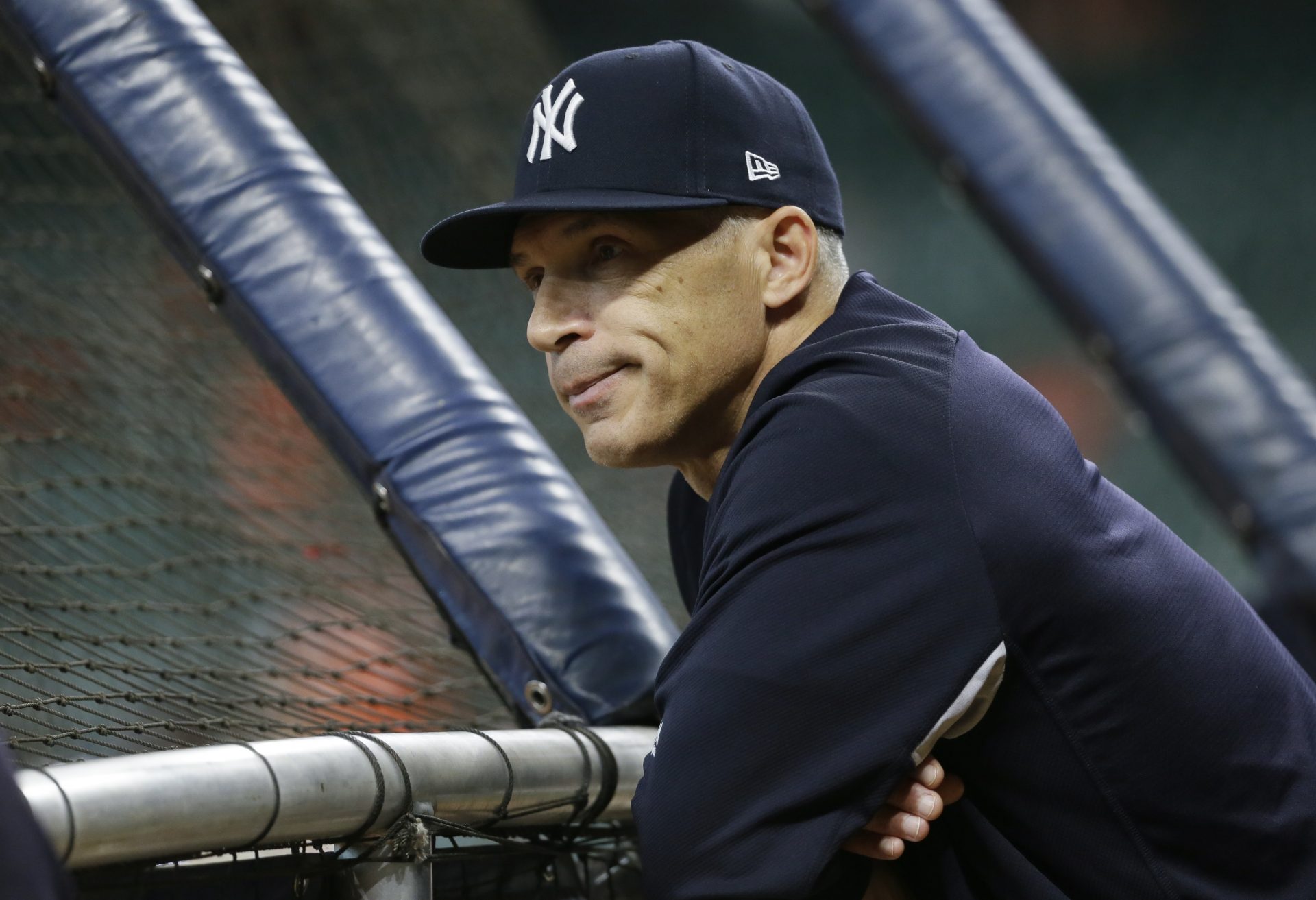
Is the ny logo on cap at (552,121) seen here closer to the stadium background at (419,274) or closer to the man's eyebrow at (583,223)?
the man's eyebrow at (583,223)

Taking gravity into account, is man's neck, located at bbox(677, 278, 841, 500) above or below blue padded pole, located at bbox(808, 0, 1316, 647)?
above

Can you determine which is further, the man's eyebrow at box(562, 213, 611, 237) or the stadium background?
the stadium background

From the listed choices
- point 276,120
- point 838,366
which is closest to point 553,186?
point 838,366

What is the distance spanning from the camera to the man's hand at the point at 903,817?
0.85 meters

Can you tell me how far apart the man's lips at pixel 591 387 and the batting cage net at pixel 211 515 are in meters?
0.33

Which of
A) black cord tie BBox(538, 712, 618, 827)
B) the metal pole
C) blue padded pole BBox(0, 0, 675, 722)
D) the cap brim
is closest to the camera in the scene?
the metal pole

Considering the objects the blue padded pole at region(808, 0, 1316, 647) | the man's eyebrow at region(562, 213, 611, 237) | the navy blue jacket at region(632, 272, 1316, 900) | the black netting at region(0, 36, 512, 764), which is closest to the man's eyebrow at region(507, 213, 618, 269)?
the man's eyebrow at region(562, 213, 611, 237)

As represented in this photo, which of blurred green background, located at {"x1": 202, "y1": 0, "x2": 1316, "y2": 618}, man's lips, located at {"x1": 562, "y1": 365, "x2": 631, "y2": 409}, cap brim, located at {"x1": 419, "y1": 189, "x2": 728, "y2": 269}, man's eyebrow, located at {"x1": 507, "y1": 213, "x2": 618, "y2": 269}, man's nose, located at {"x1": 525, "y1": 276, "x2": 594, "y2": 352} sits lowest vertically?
blurred green background, located at {"x1": 202, "y1": 0, "x2": 1316, "y2": 618}

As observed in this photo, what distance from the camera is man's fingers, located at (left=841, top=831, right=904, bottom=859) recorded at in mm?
861

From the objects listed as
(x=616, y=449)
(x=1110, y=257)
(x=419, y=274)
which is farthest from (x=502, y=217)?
(x=419, y=274)

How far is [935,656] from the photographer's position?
0.82 m

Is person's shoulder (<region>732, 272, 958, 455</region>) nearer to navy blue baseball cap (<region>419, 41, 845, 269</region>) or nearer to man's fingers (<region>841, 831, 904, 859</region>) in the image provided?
navy blue baseball cap (<region>419, 41, 845, 269</region>)

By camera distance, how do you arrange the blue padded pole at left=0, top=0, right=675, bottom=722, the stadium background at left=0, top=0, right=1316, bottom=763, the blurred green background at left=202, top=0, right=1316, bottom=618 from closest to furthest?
the blue padded pole at left=0, top=0, right=675, bottom=722
the stadium background at left=0, top=0, right=1316, bottom=763
the blurred green background at left=202, top=0, right=1316, bottom=618

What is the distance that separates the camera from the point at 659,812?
832mm
